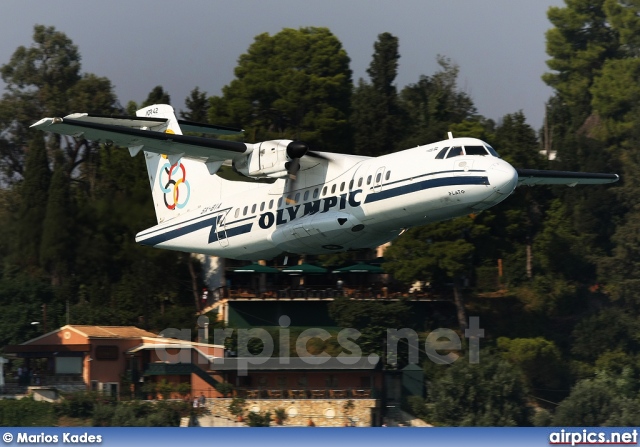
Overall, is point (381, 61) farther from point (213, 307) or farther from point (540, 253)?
point (213, 307)

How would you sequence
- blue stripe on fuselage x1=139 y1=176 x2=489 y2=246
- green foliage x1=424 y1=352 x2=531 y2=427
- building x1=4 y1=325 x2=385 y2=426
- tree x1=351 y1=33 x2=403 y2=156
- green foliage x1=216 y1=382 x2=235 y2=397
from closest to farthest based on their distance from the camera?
blue stripe on fuselage x1=139 y1=176 x2=489 y2=246 → green foliage x1=216 y1=382 x2=235 y2=397 → building x1=4 y1=325 x2=385 y2=426 → green foliage x1=424 y1=352 x2=531 y2=427 → tree x1=351 y1=33 x2=403 y2=156

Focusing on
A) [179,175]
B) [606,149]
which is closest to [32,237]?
[179,175]

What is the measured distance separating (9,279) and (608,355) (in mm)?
20417

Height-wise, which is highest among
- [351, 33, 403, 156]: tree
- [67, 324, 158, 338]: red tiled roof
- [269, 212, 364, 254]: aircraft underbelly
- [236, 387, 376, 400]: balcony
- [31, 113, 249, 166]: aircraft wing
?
[351, 33, 403, 156]: tree

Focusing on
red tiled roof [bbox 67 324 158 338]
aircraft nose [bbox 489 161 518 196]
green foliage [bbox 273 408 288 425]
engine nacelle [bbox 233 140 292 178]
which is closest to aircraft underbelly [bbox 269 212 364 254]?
engine nacelle [bbox 233 140 292 178]

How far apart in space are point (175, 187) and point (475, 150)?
8070 millimetres

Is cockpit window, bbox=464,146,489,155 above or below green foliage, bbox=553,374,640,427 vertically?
above

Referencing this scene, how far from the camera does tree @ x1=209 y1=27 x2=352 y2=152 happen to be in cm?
4006

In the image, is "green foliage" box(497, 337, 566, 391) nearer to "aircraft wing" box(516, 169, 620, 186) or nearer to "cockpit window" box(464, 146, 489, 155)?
"aircraft wing" box(516, 169, 620, 186)

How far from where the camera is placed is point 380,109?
44.4 m

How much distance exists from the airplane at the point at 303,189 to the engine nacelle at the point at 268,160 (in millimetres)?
19

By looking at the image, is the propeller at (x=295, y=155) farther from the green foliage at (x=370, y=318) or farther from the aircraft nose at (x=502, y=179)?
the green foliage at (x=370, y=318)

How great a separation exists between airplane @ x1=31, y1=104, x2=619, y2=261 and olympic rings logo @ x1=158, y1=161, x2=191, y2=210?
9 centimetres

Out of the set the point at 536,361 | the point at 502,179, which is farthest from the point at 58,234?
the point at 502,179
